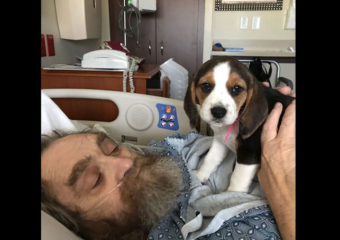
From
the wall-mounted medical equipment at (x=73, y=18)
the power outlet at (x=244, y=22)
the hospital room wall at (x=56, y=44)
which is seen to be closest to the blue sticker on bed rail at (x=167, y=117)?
the hospital room wall at (x=56, y=44)

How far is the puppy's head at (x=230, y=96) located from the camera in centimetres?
92

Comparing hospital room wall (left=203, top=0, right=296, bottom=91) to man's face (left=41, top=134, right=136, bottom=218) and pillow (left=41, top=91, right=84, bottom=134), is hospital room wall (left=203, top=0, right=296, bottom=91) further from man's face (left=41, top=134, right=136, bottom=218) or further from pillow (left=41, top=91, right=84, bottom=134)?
man's face (left=41, top=134, right=136, bottom=218)

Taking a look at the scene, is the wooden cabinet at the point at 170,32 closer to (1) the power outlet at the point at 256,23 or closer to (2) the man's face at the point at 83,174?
(1) the power outlet at the point at 256,23

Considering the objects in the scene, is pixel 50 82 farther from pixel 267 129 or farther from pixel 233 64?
pixel 267 129

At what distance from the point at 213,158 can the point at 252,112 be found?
0.31 meters

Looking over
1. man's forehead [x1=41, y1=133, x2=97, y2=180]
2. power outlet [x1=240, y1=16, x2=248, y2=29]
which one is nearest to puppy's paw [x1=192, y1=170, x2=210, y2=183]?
man's forehead [x1=41, y1=133, x2=97, y2=180]

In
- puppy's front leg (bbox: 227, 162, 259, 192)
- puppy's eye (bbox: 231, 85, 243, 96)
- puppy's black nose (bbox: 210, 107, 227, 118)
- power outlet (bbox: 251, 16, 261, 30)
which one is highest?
power outlet (bbox: 251, 16, 261, 30)

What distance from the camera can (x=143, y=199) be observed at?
867mm

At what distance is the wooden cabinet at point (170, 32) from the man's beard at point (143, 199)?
8.76 feet

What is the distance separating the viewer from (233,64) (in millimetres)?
968

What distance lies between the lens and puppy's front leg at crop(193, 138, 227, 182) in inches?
44.2

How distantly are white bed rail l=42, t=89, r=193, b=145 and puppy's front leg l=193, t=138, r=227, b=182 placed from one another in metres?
0.33
